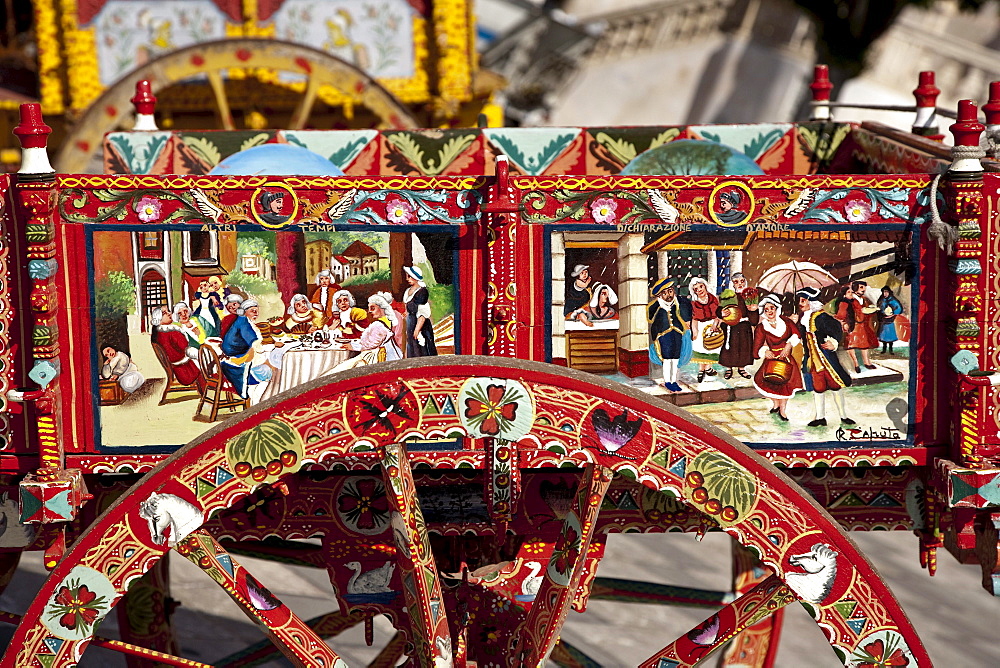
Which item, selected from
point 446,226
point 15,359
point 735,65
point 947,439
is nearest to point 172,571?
point 15,359

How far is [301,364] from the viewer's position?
2.90 m

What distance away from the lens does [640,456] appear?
8.36ft

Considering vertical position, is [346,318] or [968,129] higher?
[968,129]

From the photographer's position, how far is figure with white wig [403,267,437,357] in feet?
9.52

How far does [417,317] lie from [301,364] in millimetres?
290

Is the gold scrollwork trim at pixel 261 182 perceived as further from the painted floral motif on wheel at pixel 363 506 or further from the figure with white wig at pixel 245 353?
the painted floral motif on wheel at pixel 363 506

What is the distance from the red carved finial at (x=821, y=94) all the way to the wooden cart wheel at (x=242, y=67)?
248 centimetres

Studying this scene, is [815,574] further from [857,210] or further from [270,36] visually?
[270,36]

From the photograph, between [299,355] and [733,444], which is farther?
[299,355]

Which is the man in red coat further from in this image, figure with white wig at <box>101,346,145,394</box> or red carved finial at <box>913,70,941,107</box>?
red carved finial at <box>913,70,941,107</box>

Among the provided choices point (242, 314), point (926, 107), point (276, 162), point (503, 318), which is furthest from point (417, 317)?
point (926, 107)

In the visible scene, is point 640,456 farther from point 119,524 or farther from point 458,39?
point 458,39

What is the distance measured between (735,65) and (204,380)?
497 inches

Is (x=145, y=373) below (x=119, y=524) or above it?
above
